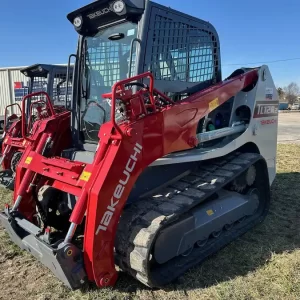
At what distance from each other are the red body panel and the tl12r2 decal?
5.11 feet

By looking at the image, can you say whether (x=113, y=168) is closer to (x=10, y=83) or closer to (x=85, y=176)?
(x=85, y=176)

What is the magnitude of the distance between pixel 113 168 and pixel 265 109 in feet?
9.33

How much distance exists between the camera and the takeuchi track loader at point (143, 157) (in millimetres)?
3010

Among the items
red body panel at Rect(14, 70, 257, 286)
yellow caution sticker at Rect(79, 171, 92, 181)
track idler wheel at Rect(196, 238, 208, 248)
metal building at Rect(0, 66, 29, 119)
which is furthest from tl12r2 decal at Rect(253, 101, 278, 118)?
metal building at Rect(0, 66, 29, 119)

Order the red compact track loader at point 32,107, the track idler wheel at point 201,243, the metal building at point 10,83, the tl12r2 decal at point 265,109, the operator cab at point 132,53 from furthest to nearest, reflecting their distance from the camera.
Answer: the metal building at point 10,83
the red compact track loader at point 32,107
the tl12r2 decal at point 265,109
the track idler wheel at point 201,243
the operator cab at point 132,53

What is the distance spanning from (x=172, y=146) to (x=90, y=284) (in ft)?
5.03

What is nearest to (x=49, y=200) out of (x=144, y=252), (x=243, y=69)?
(x=144, y=252)

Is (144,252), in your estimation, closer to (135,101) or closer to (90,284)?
(90,284)

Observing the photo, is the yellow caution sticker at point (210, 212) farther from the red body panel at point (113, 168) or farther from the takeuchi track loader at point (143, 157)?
the red body panel at point (113, 168)

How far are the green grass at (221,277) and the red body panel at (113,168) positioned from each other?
379 millimetres

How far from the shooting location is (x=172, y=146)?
3439 mm

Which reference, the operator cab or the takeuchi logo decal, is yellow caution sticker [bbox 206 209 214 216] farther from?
the takeuchi logo decal

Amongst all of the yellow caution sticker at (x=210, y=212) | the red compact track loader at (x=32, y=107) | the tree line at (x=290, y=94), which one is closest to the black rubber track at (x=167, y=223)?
the yellow caution sticker at (x=210, y=212)

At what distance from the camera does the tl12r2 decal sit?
4.72m
